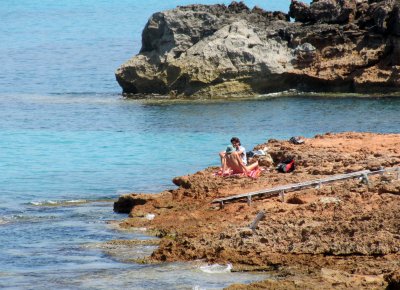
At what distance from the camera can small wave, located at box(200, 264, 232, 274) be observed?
57.6 ft

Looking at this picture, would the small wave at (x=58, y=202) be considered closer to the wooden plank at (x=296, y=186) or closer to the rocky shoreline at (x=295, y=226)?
the rocky shoreline at (x=295, y=226)

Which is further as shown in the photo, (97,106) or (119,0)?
(119,0)

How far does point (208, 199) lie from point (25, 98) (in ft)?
101

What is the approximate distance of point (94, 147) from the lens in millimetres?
38875

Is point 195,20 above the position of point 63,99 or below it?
above

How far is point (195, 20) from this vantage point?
49.9 m

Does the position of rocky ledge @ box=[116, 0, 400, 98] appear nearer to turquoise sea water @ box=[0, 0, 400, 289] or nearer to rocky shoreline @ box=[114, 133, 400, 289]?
turquoise sea water @ box=[0, 0, 400, 289]

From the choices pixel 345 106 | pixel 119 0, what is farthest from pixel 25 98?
pixel 119 0

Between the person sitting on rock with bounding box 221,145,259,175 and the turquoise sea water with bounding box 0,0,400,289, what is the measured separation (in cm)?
273

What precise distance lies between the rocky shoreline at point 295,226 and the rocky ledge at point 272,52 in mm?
21944

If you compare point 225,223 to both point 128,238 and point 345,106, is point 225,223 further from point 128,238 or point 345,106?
point 345,106

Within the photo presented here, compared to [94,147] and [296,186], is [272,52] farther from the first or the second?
[296,186]

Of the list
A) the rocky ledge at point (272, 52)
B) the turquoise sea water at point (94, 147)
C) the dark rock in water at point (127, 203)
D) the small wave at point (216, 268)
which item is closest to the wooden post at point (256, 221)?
the small wave at point (216, 268)

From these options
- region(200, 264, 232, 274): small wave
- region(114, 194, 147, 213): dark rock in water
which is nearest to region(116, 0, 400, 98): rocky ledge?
region(114, 194, 147, 213): dark rock in water
